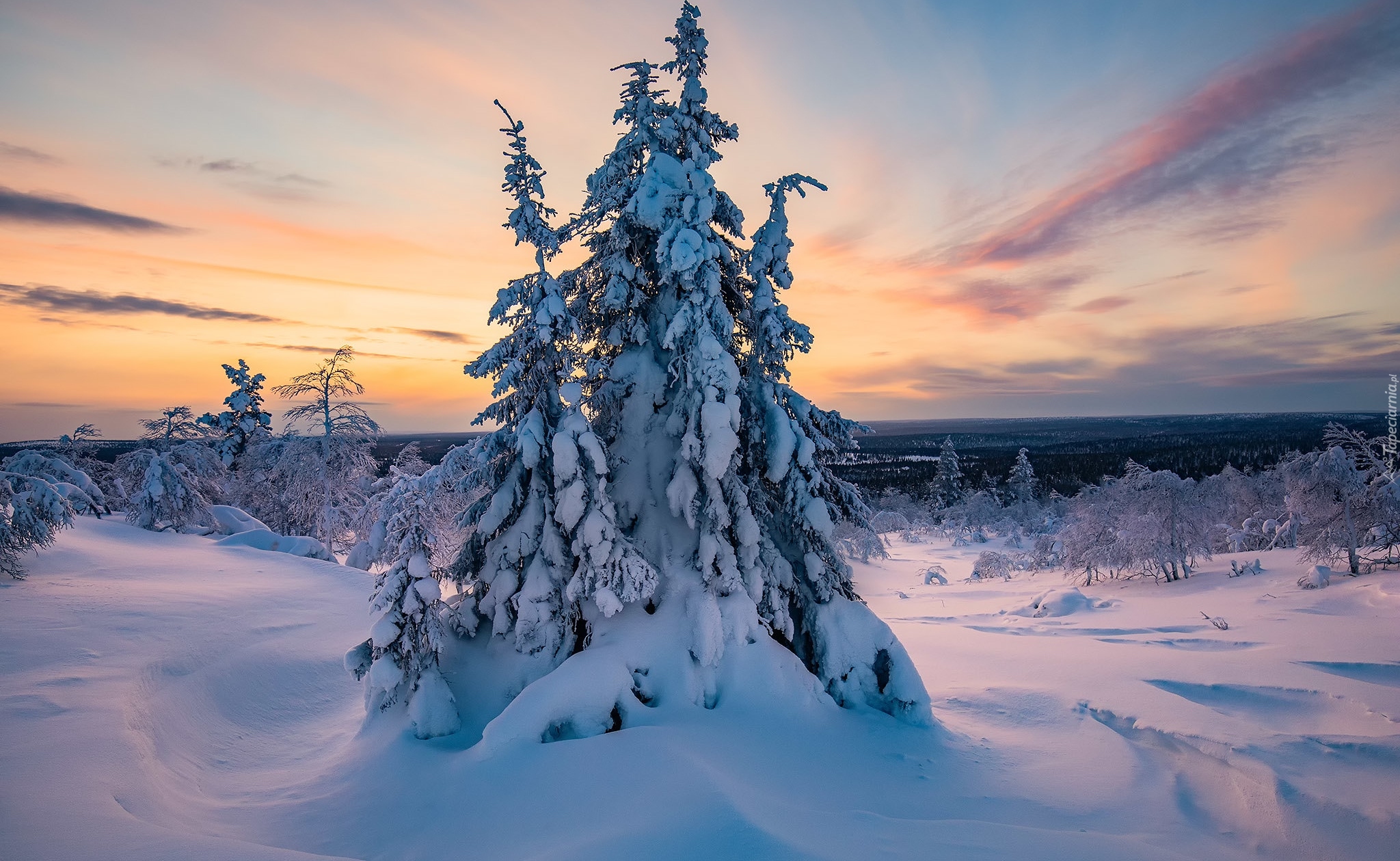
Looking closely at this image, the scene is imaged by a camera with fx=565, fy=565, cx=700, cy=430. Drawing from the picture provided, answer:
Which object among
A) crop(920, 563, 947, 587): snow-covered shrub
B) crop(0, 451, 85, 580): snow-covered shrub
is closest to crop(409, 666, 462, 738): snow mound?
crop(0, 451, 85, 580): snow-covered shrub

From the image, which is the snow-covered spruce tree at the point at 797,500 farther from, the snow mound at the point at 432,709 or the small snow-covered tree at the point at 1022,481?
the small snow-covered tree at the point at 1022,481

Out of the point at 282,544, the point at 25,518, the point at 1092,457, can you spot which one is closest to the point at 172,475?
the point at 282,544

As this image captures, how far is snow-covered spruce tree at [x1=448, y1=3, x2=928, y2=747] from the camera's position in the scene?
8.73 m

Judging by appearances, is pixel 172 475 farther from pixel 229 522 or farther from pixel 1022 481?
pixel 1022 481

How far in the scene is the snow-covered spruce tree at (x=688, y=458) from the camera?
8.73 metres

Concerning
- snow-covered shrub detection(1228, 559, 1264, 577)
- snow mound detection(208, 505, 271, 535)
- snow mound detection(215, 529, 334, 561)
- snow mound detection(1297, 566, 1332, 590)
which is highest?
snow mound detection(208, 505, 271, 535)

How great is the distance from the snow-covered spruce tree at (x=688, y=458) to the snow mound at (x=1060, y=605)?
16.1 meters

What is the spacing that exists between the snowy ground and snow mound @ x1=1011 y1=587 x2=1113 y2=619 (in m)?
8.39

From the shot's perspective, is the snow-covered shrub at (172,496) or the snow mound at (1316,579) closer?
the snow mound at (1316,579)

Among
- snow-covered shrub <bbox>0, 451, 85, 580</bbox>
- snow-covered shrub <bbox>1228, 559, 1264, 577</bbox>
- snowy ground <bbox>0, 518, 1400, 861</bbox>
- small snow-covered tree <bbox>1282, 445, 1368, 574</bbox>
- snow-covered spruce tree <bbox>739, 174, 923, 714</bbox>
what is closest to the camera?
snowy ground <bbox>0, 518, 1400, 861</bbox>

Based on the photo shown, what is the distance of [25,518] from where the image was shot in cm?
→ 1269

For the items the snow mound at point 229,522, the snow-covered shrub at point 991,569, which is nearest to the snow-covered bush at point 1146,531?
the snow-covered shrub at point 991,569

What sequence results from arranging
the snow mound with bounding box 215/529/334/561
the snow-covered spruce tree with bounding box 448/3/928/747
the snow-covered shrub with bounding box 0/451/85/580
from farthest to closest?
the snow mound with bounding box 215/529/334/561
the snow-covered shrub with bounding box 0/451/85/580
the snow-covered spruce tree with bounding box 448/3/928/747

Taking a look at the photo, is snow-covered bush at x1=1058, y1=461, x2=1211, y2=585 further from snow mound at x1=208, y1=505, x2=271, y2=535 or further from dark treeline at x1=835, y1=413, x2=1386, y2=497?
snow mound at x1=208, y1=505, x2=271, y2=535
